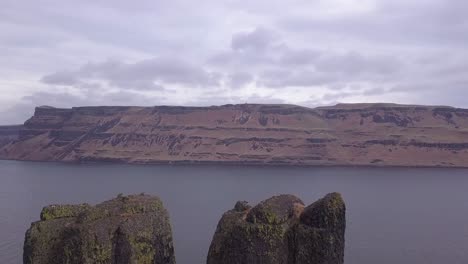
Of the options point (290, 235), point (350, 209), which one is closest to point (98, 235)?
point (290, 235)

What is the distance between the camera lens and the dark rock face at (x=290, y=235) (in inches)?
888

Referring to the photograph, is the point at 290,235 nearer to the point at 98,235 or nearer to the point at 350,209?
the point at 98,235

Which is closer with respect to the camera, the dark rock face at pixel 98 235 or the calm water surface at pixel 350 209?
the dark rock face at pixel 98 235

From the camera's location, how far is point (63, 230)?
24141 mm

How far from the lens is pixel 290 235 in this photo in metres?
22.8

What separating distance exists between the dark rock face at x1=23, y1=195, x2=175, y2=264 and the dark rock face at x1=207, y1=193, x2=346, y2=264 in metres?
4.24

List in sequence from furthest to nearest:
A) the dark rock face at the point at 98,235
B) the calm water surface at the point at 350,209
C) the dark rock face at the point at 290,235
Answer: the calm water surface at the point at 350,209 → the dark rock face at the point at 98,235 → the dark rock face at the point at 290,235

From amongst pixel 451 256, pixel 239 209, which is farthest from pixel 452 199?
pixel 239 209

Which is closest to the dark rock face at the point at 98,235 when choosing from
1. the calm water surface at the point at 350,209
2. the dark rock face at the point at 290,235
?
the dark rock face at the point at 290,235

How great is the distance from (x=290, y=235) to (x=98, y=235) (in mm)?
8108

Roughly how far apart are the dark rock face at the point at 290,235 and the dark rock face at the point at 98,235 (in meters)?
4.24

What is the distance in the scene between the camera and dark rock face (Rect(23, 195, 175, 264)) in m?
23.6

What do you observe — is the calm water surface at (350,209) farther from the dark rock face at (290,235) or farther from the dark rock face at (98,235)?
the dark rock face at (290,235)

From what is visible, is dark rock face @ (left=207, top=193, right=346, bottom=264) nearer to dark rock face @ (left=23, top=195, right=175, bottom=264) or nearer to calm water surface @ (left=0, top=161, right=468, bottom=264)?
dark rock face @ (left=23, top=195, right=175, bottom=264)
